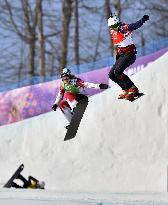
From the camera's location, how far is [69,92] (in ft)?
31.9

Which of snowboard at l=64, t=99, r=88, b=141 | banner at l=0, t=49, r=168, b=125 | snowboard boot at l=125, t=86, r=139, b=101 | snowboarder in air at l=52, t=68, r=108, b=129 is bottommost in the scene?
snowboard boot at l=125, t=86, r=139, b=101

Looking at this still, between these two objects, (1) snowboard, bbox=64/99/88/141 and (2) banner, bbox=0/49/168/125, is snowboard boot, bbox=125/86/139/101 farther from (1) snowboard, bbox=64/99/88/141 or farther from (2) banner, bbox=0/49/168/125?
(2) banner, bbox=0/49/168/125

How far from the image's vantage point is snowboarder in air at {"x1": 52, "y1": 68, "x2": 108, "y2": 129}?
9502mm

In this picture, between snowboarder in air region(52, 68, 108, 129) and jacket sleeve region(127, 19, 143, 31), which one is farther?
snowboarder in air region(52, 68, 108, 129)

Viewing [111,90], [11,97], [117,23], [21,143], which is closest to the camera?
[117,23]

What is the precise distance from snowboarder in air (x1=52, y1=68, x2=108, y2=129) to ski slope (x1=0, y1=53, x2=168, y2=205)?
6263 mm

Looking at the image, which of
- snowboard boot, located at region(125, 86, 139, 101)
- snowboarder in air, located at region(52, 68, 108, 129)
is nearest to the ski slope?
snowboarder in air, located at region(52, 68, 108, 129)

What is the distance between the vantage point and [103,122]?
17219 millimetres

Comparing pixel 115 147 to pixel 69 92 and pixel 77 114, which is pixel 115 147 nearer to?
pixel 77 114

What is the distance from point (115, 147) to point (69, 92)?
747 centimetres

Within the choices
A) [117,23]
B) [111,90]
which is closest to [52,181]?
[111,90]

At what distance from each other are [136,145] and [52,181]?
285cm

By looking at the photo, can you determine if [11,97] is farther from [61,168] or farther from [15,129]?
[61,168]

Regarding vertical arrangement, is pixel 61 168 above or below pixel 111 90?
below
